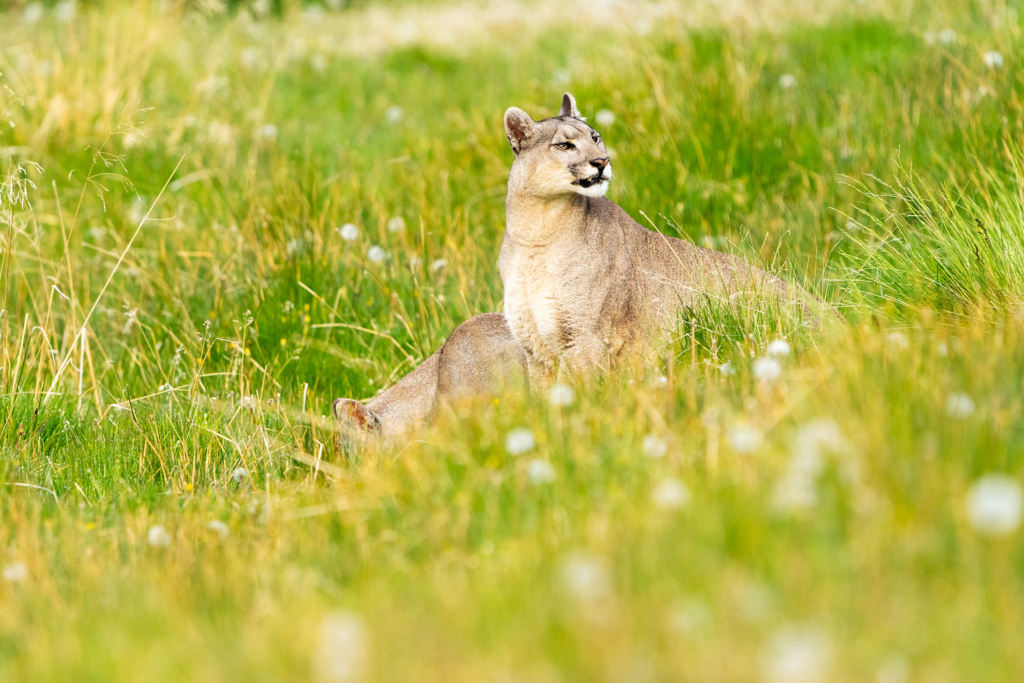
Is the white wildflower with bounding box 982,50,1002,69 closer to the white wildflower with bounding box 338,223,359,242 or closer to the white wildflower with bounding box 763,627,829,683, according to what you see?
the white wildflower with bounding box 338,223,359,242

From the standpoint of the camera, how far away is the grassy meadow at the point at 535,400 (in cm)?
246

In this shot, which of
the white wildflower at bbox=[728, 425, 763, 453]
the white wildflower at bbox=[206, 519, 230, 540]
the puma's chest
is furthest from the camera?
the puma's chest

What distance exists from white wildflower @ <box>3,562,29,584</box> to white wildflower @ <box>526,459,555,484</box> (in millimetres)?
1727

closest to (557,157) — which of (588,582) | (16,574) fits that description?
(16,574)

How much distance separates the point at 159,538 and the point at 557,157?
8.97ft

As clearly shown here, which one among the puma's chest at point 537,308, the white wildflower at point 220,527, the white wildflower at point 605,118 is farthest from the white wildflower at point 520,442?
the white wildflower at point 605,118

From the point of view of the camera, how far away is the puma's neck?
5488 millimetres

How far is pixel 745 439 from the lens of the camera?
2.99 m

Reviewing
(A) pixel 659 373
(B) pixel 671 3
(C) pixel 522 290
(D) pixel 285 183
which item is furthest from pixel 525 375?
(B) pixel 671 3

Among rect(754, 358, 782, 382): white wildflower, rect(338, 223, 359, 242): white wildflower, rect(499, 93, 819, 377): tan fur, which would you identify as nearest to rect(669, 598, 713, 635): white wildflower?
rect(754, 358, 782, 382): white wildflower

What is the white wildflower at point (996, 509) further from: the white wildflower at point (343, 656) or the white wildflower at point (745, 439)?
the white wildflower at point (343, 656)

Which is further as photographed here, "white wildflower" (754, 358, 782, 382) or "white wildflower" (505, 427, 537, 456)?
"white wildflower" (754, 358, 782, 382)

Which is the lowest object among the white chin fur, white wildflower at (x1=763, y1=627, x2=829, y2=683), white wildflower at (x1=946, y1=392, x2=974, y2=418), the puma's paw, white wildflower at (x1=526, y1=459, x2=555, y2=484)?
the puma's paw

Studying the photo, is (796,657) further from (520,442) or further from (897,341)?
(897,341)
